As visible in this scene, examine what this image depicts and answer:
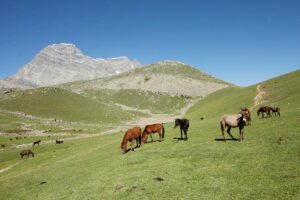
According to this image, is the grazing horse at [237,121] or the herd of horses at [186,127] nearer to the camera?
the grazing horse at [237,121]

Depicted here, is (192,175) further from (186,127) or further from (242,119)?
(186,127)

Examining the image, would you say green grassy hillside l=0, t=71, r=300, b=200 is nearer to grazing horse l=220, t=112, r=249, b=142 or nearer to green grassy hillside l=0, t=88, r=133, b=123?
grazing horse l=220, t=112, r=249, b=142

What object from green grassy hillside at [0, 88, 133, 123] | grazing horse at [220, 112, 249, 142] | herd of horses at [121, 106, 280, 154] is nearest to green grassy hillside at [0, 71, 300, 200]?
grazing horse at [220, 112, 249, 142]

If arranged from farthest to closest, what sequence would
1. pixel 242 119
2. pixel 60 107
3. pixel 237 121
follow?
pixel 60 107
pixel 237 121
pixel 242 119

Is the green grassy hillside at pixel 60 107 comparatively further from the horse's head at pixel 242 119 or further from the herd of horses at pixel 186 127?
the horse's head at pixel 242 119

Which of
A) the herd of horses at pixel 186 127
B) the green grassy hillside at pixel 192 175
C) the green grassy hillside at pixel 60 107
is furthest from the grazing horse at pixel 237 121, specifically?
A: the green grassy hillside at pixel 60 107

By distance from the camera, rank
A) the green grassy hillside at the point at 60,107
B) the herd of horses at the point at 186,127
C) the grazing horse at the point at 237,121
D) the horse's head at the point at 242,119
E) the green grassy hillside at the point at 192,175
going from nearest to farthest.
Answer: the green grassy hillside at the point at 192,175, the horse's head at the point at 242,119, the grazing horse at the point at 237,121, the herd of horses at the point at 186,127, the green grassy hillside at the point at 60,107

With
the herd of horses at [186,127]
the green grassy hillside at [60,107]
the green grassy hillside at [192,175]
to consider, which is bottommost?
the green grassy hillside at [192,175]

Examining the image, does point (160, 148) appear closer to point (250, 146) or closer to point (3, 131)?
point (250, 146)

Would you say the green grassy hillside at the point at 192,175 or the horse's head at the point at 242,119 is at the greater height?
the horse's head at the point at 242,119

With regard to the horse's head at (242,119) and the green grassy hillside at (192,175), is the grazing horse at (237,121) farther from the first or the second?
the green grassy hillside at (192,175)

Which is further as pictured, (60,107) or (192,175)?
(60,107)

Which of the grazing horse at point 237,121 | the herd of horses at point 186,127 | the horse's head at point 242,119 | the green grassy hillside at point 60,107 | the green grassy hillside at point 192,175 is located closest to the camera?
the green grassy hillside at point 192,175

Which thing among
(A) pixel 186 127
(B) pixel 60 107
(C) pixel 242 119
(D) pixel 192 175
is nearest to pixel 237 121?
(C) pixel 242 119
